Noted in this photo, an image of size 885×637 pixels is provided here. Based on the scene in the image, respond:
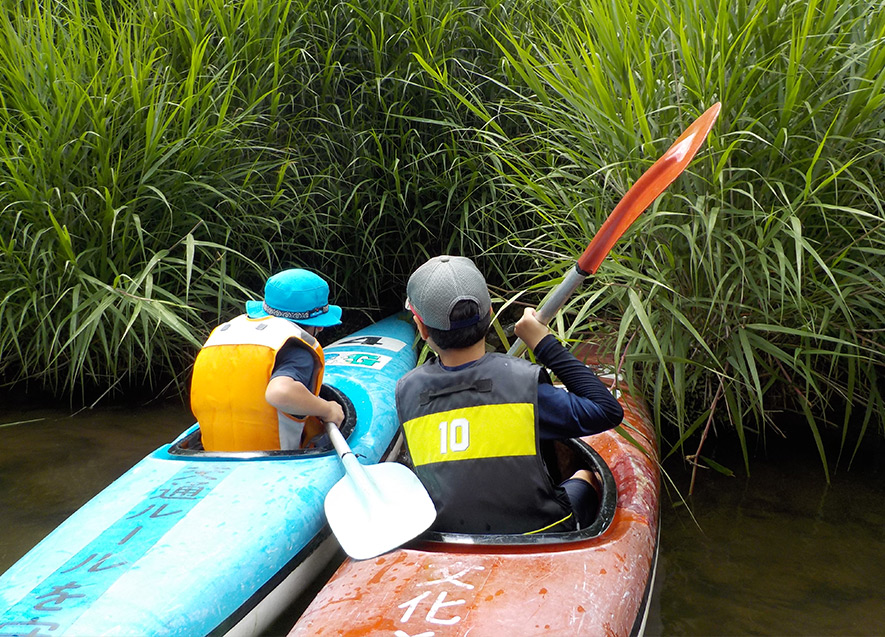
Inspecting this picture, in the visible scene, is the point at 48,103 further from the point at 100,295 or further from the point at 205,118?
the point at 100,295

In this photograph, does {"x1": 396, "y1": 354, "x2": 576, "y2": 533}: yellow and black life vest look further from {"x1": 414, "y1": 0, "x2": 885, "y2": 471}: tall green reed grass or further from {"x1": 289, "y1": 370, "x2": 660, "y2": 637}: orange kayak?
{"x1": 414, "y1": 0, "x2": 885, "y2": 471}: tall green reed grass

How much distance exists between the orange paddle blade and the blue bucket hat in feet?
3.48

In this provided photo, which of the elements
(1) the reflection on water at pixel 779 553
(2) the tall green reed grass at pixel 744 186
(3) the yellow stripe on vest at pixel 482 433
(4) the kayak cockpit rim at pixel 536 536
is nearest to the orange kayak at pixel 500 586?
(4) the kayak cockpit rim at pixel 536 536

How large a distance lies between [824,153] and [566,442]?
1.45 metres

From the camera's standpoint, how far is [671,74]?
290cm

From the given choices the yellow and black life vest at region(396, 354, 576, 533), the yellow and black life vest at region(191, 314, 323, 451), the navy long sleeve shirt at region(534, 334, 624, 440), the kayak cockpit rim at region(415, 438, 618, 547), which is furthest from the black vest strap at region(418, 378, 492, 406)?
the yellow and black life vest at region(191, 314, 323, 451)

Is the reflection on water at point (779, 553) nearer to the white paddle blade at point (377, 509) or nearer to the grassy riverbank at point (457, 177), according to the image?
the grassy riverbank at point (457, 177)

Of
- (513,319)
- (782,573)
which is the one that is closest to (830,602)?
(782,573)

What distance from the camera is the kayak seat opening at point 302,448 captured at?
8.65 ft

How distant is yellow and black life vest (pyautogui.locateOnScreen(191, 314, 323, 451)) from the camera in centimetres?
263

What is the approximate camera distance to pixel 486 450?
1921 mm

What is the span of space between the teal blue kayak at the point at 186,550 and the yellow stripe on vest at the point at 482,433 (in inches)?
27.6

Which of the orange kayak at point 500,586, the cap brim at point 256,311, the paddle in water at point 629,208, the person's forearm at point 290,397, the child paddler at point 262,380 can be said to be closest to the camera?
the orange kayak at point 500,586

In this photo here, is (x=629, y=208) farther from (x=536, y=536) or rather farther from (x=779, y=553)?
(x=779, y=553)
